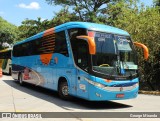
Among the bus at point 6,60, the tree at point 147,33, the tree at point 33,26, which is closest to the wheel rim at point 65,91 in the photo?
the tree at point 147,33

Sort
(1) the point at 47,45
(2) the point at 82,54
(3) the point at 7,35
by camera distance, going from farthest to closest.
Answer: (3) the point at 7,35
(1) the point at 47,45
(2) the point at 82,54

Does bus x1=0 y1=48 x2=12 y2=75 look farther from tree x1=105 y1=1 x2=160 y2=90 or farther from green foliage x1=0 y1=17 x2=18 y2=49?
green foliage x1=0 y1=17 x2=18 y2=49

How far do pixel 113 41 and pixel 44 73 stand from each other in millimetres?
5415

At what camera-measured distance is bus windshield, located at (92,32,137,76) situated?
11234 millimetres

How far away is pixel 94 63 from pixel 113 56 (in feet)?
2.84

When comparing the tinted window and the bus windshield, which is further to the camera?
the tinted window

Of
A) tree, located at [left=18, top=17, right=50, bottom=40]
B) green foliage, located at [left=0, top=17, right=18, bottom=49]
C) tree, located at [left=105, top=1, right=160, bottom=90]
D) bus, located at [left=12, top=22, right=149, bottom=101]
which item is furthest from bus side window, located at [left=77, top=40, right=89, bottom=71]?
green foliage, located at [left=0, top=17, right=18, bottom=49]

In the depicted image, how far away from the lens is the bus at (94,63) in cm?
1112

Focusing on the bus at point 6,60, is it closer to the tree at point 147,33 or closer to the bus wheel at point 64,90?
the tree at point 147,33

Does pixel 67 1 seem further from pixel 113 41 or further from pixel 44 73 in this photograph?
pixel 113 41

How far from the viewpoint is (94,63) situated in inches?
439

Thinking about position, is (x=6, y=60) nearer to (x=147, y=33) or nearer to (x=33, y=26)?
(x=33, y=26)

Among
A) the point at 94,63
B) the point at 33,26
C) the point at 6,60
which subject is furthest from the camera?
the point at 33,26

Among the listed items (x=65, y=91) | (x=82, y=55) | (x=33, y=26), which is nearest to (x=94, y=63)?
(x=82, y=55)
